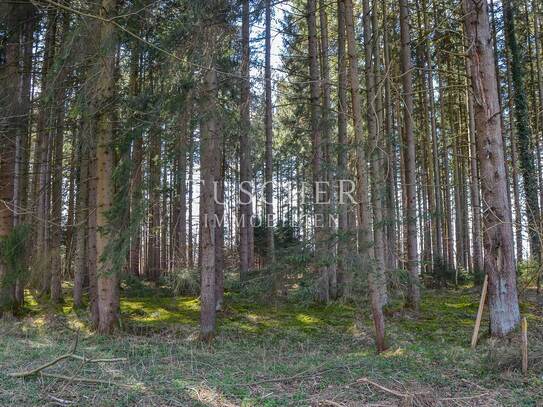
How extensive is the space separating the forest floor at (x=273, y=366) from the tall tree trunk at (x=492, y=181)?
0.52 metres

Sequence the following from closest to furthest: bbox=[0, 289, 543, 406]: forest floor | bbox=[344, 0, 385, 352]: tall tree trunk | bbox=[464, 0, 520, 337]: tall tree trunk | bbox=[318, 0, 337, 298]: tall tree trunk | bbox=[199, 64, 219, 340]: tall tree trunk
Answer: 1. bbox=[0, 289, 543, 406]: forest floor
2. bbox=[344, 0, 385, 352]: tall tree trunk
3. bbox=[464, 0, 520, 337]: tall tree trunk
4. bbox=[318, 0, 337, 298]: tall tree trunk
5. bbox=[199, 64, 219, 340]: tall tree trunk

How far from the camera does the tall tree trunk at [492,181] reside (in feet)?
19.8

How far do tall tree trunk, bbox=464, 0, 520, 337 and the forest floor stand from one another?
52 centimetres

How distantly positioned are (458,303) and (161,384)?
9.71m

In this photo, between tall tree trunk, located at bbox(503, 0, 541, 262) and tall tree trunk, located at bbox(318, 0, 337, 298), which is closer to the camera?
tall tree trunk, located at bbox(318, 0, 337, 298)

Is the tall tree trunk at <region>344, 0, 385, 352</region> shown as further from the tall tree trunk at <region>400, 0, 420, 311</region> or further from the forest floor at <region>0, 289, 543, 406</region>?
the tall tree trunk at <region>400, 0, 420, 311</region>

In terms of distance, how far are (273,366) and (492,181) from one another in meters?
4.14

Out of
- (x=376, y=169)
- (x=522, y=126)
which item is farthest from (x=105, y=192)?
(x=522, y=126)

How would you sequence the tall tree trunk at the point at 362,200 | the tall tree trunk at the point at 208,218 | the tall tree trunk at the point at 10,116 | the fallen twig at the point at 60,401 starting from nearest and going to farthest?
the fallen twig at the point at 60,401
the tall tree trunk at the point at 362,200
the tall tree trunk at the point at 208,218
the tall tree trunk at the point at 10,116

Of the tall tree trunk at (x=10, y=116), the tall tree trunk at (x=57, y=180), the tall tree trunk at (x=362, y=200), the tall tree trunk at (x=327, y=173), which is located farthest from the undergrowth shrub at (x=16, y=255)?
the tall tree trunk at (x=362, y=200)

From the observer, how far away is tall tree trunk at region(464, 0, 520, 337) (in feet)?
19.8

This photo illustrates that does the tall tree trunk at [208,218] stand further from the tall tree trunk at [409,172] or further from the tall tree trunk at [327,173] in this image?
the tall tree trunk at [409,172]

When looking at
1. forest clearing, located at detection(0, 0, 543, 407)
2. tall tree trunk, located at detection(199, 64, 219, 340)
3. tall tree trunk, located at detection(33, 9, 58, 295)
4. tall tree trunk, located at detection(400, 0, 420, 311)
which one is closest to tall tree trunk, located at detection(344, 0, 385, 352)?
forest clearing, located at detection(0, 0, 543, 407)

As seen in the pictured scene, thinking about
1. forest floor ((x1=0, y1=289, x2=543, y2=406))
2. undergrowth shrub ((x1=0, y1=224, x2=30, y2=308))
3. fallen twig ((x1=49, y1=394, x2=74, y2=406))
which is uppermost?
undergrowth shrub ((x1=0, y1=224, x2=30, y2=308))
